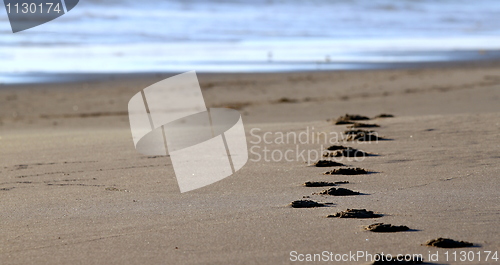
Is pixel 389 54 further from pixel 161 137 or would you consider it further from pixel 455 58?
pixel 161 137

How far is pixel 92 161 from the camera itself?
20.1ft

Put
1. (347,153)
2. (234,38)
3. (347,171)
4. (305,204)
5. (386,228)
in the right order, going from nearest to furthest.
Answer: (386,228), (305,204), (347,171), (347,153), (234,38)

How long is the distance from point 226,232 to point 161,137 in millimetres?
3731

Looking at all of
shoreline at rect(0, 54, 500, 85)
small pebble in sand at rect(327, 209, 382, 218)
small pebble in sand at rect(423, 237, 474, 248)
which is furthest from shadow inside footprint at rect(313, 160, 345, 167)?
shoreline at rect(0, 54, 500, 85)

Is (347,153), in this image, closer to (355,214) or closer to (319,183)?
(319,183)

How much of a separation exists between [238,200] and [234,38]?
21238 millimetres

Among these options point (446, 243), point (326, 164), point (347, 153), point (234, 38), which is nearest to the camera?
point (446, 243)

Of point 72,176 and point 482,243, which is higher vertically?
point 482,243

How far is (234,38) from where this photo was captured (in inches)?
1001

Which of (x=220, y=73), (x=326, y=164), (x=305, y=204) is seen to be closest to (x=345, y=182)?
(x=326, y=164)

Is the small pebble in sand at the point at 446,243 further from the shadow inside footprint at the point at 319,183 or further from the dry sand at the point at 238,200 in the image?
the shadow inside footprint at the point at 319,183

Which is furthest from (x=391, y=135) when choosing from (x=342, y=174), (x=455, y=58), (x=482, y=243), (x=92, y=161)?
(x=455, y=58)

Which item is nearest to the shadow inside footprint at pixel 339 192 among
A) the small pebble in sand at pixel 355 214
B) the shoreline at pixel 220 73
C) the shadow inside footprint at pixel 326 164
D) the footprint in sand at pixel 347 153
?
the small pebble in sand at pixel 355 214

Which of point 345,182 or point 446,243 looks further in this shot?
point 345,182
